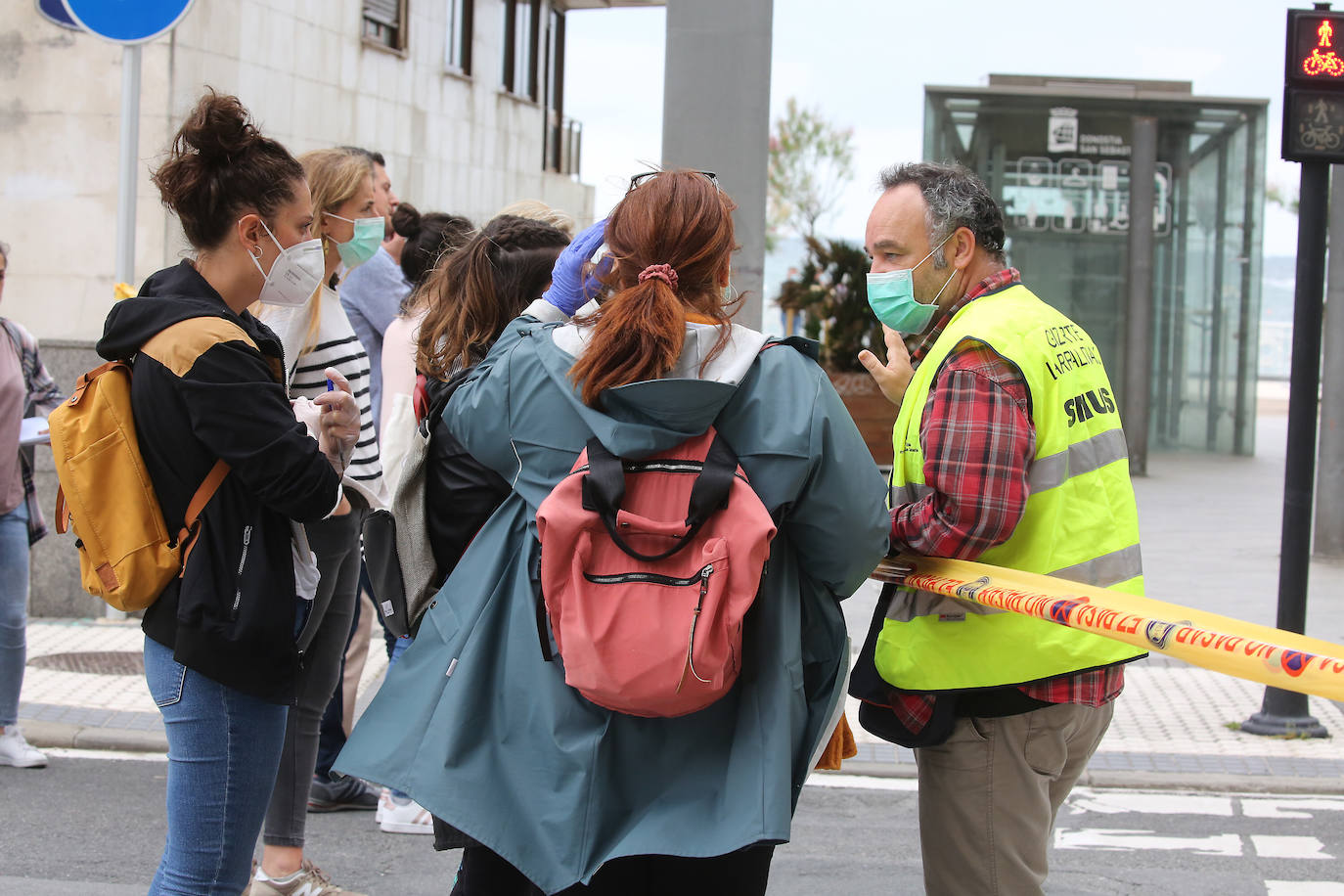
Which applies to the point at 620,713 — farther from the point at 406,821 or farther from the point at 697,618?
the point at 406,821

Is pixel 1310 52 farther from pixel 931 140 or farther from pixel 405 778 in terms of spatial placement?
pixel 931 140

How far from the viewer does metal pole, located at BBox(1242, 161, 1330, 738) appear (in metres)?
6.25

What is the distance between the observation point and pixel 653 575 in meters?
2.29

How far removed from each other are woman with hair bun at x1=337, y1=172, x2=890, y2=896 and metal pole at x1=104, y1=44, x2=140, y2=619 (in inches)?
187

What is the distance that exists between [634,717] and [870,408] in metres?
11.8

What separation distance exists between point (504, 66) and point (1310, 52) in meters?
15.1

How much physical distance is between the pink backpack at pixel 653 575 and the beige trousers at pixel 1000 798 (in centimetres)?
75

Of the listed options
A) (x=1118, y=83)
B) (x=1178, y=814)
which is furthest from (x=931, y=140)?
(x=1178, y=814)

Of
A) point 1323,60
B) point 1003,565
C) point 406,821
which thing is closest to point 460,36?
point 1323,60

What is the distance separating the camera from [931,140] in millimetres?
17062

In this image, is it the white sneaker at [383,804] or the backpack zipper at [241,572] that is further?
the white sneaker at [383,804]

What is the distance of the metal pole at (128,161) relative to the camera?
21.7ft

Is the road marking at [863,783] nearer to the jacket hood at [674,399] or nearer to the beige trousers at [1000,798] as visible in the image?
the beige trousers at [1000,798]

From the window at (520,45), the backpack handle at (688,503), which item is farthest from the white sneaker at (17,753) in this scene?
the window at (520,45)
